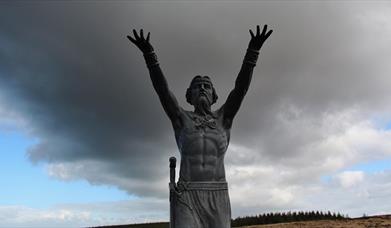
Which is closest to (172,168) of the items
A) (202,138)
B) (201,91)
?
(202,138)

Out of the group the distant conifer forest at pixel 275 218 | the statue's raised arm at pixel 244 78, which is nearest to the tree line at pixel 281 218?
the distant conifer forest at pixel 275 218

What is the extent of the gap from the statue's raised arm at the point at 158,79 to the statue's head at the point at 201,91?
362 mm

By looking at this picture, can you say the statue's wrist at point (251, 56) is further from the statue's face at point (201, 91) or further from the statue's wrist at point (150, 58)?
the statue's wrist at point (150, 58)

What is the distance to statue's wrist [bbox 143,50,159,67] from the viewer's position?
906 centimetres

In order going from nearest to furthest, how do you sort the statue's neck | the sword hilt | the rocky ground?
1. the sword hilt
2. the statue's neck
3. the rocky ground

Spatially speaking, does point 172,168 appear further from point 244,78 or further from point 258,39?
point 258,39

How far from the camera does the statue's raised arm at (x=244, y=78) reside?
9250 mm

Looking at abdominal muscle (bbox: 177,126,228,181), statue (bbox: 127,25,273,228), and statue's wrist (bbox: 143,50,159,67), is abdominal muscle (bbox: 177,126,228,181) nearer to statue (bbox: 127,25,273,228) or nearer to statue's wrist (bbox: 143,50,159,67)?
statue (bbox: 127,25,273,228)

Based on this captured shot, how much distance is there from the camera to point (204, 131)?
9.02 m

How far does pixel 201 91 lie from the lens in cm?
935

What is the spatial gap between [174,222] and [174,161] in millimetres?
990

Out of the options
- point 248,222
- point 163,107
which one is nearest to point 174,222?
point 163,107

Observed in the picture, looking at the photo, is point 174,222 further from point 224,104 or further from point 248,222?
point 248,222

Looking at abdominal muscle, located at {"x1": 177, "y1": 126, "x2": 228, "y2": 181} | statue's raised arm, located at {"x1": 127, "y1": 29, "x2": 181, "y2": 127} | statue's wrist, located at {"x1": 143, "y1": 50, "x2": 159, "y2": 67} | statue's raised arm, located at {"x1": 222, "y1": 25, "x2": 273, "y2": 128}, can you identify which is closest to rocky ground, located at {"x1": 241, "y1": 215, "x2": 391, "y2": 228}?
statue's raised arm, located at {"x1": 222, "y1": 25, "x2": 273, "y2": 128}
